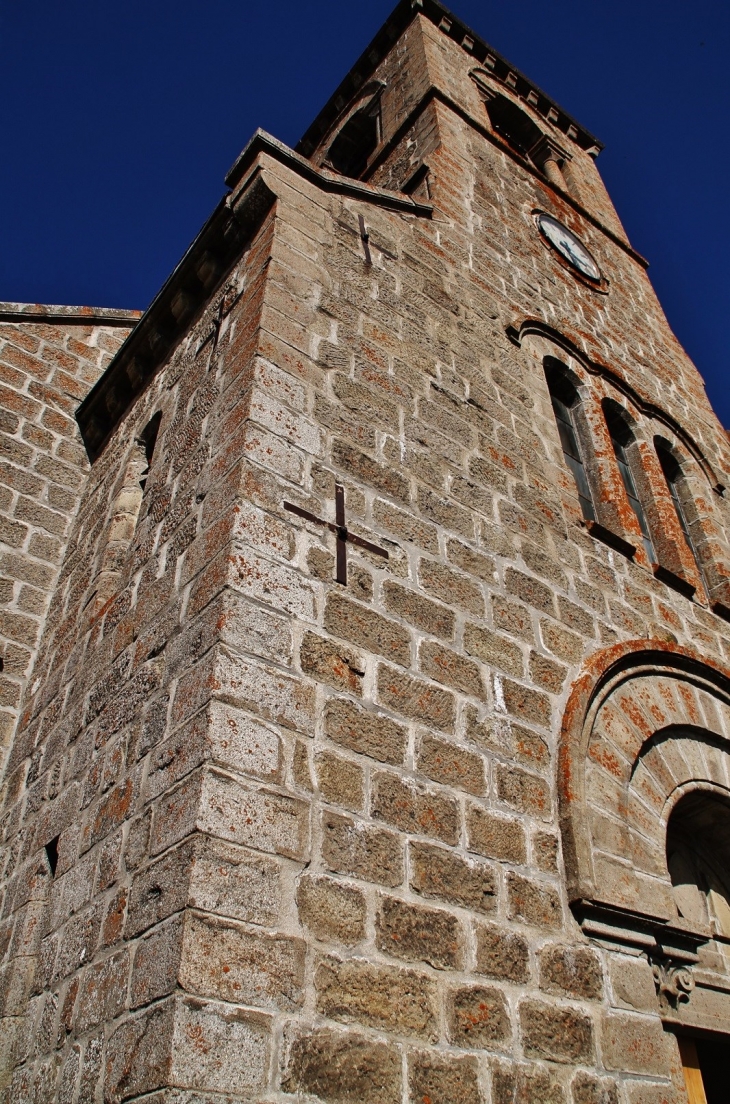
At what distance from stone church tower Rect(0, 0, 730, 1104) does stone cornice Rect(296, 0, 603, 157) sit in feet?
19.5

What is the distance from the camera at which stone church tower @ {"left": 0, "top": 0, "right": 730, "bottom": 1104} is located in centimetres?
254

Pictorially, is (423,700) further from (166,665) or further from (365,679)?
(166,665)

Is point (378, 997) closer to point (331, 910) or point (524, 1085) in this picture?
point (331, 910)

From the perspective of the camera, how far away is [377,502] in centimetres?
375

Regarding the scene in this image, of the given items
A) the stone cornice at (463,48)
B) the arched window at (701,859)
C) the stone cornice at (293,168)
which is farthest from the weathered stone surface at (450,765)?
the stone cornice at (463,48)

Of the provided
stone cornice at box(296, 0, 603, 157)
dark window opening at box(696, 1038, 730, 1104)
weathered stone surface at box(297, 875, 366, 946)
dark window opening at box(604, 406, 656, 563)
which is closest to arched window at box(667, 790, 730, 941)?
dark window opening at box(696, 1038, 730, 1104)

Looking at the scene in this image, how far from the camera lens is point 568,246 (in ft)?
27.3

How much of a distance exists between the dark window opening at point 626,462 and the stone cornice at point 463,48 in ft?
22.0

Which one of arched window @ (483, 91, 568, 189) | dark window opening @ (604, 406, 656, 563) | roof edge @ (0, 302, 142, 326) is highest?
arched window @ (483, 91, 568, 189)

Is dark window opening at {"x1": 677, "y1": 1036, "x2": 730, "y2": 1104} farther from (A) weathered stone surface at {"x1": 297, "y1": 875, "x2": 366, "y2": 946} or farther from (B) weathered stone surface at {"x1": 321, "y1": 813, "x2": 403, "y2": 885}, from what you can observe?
(A) weathered stone surface at {"x1": 297, "y1": 875, "x2": 366, "y2": 946}

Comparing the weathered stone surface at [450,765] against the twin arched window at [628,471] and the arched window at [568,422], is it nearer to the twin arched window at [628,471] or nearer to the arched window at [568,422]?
the twin arched window at [628,471]

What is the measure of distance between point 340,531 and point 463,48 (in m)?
9.86

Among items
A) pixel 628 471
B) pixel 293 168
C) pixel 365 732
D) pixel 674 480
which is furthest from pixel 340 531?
pixel 674 480

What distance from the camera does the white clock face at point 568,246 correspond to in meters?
8.03
